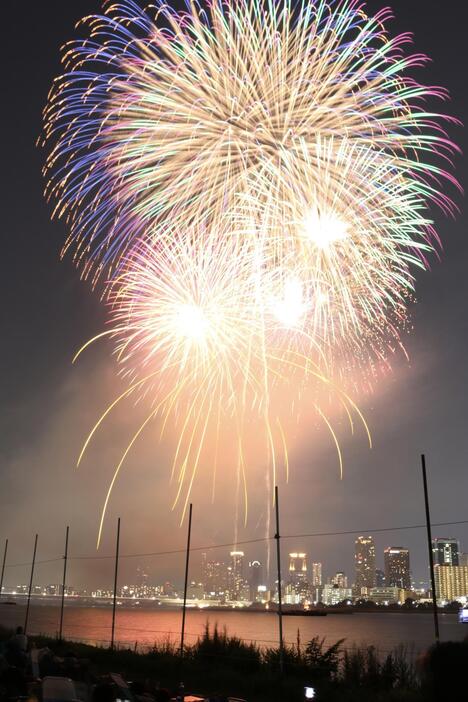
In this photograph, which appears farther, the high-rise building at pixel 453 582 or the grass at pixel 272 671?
the high-rise building at pixel 453 582

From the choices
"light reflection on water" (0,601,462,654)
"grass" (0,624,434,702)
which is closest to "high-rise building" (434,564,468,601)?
"light reflection on water" (0,601,462,654)

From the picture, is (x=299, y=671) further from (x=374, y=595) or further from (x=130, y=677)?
(x=374, y=595)

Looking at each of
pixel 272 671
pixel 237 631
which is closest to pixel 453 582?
pixel 237 631

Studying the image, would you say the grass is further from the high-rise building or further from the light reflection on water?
the high-rise building

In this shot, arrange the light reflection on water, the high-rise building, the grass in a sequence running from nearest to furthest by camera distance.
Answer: the grass → the light reflection on water → the high-rise building

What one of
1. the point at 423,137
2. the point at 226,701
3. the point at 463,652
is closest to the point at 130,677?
the point at 226,701

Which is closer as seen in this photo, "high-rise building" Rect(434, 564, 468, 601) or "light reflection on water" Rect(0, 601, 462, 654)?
"light reflection on water" Rect(0, 601, 462, 654)

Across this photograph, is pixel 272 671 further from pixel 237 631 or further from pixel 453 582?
pixel 453 582

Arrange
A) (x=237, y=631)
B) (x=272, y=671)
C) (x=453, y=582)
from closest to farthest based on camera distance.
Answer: (x=272, y=671), (x=237, y=631), (x=453, y=582)

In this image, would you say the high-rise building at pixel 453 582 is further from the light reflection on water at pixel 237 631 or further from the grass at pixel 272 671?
the grass at pixel 272 671

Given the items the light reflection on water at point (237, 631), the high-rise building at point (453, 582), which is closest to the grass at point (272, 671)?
the light reflection on water at point (237, 631)

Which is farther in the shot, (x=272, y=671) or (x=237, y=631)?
(x=237, y=631)
